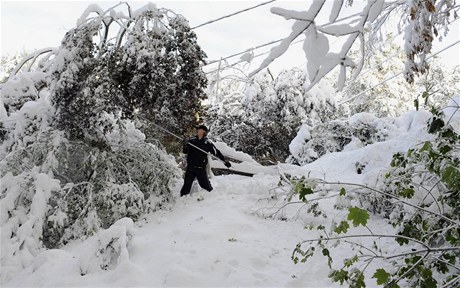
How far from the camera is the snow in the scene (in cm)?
432

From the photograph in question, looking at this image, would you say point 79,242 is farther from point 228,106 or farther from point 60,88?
point 228,106

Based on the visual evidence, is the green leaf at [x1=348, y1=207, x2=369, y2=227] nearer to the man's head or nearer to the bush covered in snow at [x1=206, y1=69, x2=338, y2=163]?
the man's head

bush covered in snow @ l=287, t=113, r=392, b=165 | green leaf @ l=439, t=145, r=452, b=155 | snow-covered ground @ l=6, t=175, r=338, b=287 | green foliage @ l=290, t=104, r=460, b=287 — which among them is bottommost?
snow-covered ground @ l=6, t=175, r=338, b=287

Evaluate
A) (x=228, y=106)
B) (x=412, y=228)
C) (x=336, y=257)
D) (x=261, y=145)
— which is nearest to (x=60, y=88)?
(x=336, y=257)

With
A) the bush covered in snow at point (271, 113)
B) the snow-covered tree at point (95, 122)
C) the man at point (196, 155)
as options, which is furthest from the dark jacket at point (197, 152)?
the bush covered in snow at point (271, 113)

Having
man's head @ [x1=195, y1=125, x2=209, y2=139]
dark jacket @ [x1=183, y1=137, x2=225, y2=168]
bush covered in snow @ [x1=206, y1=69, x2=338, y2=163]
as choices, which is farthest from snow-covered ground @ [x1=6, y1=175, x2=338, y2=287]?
bush covered in snow @ [x1=206, y1=69, x2=338, y2=163]

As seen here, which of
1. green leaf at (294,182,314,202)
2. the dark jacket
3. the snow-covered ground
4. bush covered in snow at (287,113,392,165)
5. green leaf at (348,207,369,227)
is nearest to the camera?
green leaf at (348,207,369,227)

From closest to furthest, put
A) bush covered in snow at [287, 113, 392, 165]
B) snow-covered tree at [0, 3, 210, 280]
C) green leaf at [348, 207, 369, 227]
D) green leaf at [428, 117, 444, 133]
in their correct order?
green leaf at [348, 207, 369, 227], green leaf at [428, 117, 444, 133], snow-covered tree at [0, 3, 210, 280], bush covered in snow at [287, 113, 392, 165]

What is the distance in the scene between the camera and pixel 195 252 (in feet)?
16.0

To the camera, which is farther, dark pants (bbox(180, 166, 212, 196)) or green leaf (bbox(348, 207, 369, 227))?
dark pants (bbox(180, 166, 212, 196))

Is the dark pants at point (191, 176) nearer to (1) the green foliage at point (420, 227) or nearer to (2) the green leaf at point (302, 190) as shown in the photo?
(1) the green foliage at point (420, 227)

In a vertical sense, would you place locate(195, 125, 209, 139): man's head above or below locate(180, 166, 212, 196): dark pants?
above

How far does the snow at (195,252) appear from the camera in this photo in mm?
4324

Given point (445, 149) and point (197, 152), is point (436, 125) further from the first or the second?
point (197, 152)
